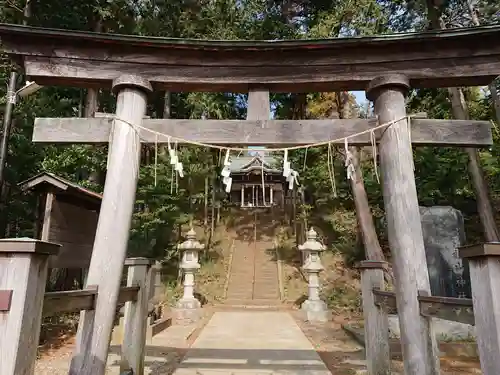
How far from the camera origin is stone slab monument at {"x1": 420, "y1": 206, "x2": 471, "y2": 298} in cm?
756

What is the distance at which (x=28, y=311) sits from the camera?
204cm

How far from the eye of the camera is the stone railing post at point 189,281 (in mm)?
10886

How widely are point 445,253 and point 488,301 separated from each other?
6312 mm

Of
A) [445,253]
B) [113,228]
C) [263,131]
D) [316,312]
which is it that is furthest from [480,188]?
[113,228]

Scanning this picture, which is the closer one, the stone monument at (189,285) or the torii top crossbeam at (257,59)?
the torii top crossbeam at (257,59)

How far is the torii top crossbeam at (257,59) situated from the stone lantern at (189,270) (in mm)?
8404

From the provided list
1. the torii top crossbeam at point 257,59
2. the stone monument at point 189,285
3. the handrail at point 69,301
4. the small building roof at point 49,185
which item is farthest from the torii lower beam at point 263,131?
the stone monument at point 189,285

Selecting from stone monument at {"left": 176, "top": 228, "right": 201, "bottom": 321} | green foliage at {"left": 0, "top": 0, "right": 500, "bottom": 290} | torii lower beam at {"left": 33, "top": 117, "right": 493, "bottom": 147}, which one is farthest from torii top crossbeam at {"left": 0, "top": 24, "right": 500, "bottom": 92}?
stone monument at {"left": 176, "top": 228, "right": 201, "bottom": 321}

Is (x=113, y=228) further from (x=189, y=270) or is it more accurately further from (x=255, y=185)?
(x=255, y=185)

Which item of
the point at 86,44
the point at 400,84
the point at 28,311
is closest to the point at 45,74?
the point at 86,44

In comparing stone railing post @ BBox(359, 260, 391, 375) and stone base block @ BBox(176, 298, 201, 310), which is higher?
stone railing post @ BBox(359, 260, 391, 375)

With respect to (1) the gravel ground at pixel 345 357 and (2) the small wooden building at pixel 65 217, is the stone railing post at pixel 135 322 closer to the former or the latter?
(2) the small wooden building at pixel 65 217

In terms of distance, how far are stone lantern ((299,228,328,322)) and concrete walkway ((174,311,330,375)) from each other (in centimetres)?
88

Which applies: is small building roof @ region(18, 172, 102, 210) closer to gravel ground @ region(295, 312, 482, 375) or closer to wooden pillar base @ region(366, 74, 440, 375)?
wooden pillar base @ region(366, 74, 440, 375)
